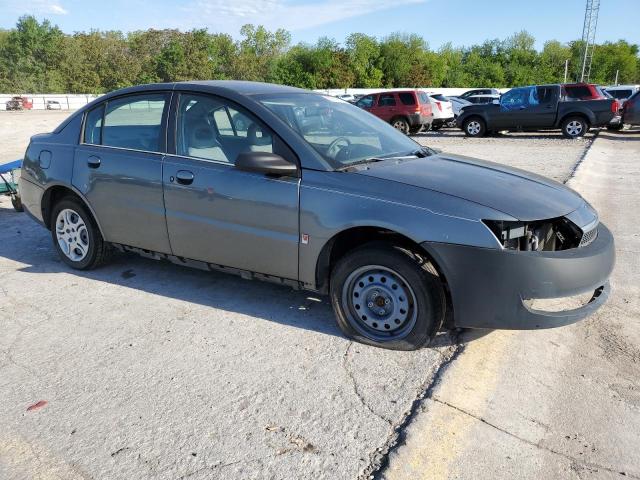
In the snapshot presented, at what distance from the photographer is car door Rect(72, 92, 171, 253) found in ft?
14.5

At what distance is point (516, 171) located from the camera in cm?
418

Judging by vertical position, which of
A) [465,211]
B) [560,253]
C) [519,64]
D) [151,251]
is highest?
[519,64]

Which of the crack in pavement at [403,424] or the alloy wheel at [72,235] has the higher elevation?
the alloy wheel at [72,235]

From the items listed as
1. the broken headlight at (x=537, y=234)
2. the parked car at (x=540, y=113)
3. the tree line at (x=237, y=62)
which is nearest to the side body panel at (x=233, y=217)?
the broken headlight at (x=537, y=234)

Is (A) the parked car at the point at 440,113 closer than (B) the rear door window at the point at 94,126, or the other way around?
(B) the rear door window at the point at 94,126

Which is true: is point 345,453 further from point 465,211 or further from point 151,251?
point 151,251

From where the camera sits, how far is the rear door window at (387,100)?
20.7 metres

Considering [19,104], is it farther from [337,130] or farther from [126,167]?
[337,130]

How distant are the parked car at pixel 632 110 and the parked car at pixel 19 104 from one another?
50773 millimetres

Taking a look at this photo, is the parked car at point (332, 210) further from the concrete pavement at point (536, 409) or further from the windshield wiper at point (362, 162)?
the concrete pavement at point (536, 409)

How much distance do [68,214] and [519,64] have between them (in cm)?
9955

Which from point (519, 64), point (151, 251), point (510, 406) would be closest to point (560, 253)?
point (510, 406)

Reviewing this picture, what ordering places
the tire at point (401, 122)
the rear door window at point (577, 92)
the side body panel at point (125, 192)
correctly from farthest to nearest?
the tire at point (401, 122), the rear door window at point (577, 92), the side body panel at point (125, 192)

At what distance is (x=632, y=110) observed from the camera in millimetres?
18016
